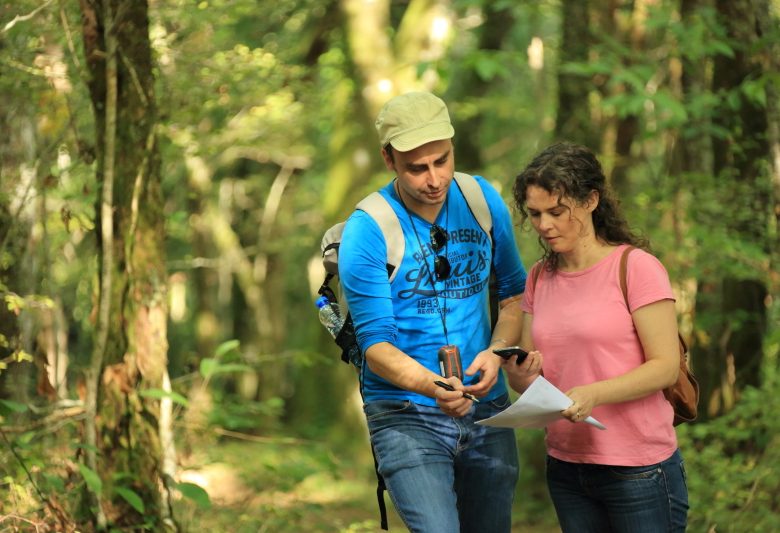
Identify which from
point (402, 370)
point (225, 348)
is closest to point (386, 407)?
point (402, 370)

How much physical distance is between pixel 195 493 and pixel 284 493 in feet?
6.87

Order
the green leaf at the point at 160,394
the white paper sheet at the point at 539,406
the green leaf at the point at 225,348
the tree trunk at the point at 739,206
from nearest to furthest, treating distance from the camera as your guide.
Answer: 1. the white paper sheet at the point at 539,406
2. the green leaf at the point at 160,394
3. the green leaf at the point at 225,348
4. the tree trunk at the point at 739,206

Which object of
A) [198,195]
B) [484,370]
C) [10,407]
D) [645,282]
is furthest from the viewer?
[198,195]

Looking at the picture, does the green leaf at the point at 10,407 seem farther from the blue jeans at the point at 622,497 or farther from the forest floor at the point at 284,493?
the blue jeans at the point at 622,497

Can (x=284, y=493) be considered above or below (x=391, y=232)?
below

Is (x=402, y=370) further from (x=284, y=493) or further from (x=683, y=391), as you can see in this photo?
(x=284, y=493)

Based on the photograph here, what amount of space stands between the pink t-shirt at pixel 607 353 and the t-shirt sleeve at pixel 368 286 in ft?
1.89

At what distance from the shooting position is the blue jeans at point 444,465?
3.58 meters

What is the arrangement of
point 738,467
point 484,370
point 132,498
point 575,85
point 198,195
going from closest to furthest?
point 484,370 → point 132,498 → point 738,467 → point 198,195 → point 575,85

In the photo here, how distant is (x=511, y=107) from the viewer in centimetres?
1689

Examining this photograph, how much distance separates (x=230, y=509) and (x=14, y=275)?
217 cm

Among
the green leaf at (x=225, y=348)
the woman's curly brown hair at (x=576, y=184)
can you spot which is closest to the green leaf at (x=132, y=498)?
the green leaf at (x=225, y=348)

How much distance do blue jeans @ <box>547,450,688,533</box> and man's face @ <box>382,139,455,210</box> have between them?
3.52 ft

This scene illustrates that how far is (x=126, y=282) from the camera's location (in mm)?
5090
